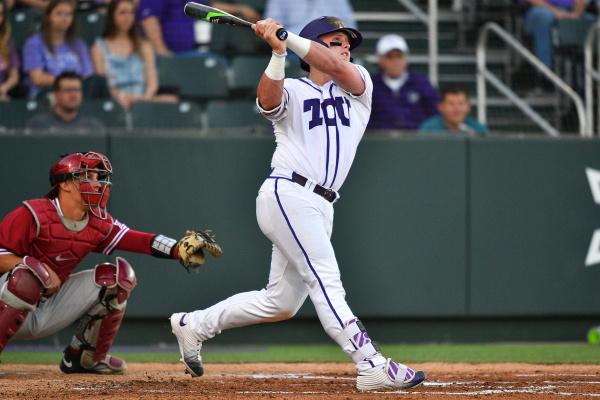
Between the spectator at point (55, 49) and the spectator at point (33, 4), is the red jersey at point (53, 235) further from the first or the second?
the spectator at point (33, 4)

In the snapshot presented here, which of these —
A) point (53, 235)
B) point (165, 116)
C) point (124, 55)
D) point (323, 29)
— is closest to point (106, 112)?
point (165, 116)

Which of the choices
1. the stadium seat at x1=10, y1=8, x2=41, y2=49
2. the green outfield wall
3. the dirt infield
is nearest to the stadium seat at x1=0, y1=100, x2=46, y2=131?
the green outfield wall

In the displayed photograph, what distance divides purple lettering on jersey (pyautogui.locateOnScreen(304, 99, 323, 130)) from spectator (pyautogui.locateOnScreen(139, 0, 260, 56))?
412 cm

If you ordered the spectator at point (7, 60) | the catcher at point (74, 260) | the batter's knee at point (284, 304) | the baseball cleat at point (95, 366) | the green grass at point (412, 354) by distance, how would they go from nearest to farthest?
the batter's knee at point (284, 304) → the catcher at point (74, 260) → the baseball cleat at point (95, 366) → the green grass at point (412, 354) → the spectator at point (7, 60)

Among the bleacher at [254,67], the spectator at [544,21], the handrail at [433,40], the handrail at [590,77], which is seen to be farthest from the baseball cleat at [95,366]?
the spectator at [544,21]

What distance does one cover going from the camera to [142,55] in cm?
918

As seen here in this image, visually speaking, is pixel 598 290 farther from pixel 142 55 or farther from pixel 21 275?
pixel 21 275

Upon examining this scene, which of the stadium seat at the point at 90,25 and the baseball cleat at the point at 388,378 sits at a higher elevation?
the stadium seat at the point at 90,25

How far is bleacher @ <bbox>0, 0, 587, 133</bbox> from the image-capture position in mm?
8891

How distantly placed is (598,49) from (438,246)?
260 cm

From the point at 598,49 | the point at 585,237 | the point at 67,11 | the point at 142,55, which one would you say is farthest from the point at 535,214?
the point at 67,11

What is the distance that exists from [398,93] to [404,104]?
11 cm

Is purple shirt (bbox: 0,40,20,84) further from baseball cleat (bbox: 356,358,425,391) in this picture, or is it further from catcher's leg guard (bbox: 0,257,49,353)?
baseball cleat (bbox: 356,358,425,391)

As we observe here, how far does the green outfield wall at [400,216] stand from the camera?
8.49 m
